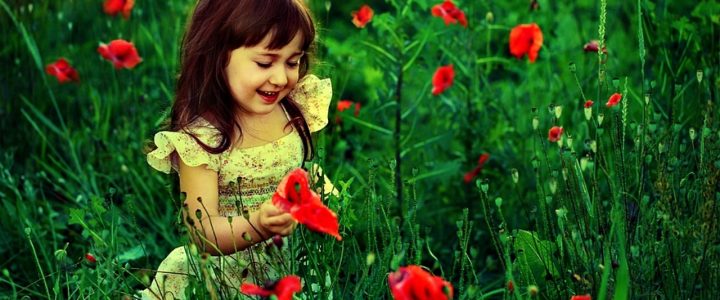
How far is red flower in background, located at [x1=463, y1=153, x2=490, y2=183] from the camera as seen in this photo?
3.25m

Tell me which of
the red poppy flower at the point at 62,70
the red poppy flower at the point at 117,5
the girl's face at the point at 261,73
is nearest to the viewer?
the girl's face at the point at 261,73

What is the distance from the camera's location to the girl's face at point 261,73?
229 cm

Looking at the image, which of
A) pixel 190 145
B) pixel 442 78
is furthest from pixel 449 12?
pixel 190 145

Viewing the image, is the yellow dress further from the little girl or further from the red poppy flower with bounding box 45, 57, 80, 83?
the red poppy flower with bounding box 45, 57, 80, 83

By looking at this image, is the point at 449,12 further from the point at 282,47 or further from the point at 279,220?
the point at 279,220

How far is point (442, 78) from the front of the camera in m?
3.30

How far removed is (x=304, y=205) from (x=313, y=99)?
0.76 meters

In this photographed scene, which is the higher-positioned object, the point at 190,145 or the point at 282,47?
the point at 282,47

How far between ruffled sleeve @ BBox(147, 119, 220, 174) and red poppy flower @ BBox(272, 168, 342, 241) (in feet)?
1.44

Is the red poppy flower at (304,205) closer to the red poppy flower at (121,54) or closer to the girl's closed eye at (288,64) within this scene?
the girl's closed eye at (288,64)

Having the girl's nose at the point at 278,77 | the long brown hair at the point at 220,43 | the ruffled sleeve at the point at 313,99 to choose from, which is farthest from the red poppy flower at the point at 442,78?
the girl's nose at the point at 278,77

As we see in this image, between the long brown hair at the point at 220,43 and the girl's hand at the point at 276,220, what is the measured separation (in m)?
0.29

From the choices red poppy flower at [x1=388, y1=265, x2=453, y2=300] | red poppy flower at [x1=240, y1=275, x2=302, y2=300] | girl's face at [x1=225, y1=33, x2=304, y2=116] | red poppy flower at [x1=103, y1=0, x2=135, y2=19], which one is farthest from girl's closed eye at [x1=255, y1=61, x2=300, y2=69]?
red poppy flower at [x1=103, y1=0, x2=135, y2=19]

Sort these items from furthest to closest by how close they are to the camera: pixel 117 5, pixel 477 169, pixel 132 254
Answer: pixel 117 5
pixel 477 169
pixel 132 254
